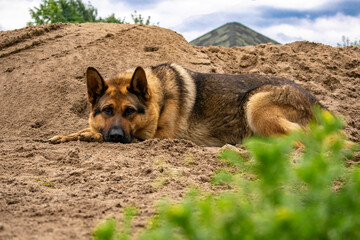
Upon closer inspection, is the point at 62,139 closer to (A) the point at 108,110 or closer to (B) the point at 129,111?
(A) the point at 108,110

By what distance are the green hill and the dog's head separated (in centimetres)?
1302

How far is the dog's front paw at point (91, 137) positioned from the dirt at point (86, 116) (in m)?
0.19

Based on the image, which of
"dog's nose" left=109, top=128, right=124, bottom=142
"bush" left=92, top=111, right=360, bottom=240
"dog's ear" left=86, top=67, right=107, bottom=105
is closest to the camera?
"bush" left=92, top=111, right=360, bottom=240

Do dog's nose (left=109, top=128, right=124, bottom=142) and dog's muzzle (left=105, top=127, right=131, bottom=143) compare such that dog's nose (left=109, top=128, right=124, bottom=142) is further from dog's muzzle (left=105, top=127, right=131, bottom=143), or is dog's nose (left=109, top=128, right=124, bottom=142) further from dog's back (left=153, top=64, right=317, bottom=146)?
dog's back (left=153, top=64, right=317, bottom=146)

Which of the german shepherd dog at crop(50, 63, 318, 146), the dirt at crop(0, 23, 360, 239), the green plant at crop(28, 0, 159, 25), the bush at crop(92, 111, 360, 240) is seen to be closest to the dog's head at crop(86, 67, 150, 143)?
the german shepherd dog at crop(50, 63, 318, 146)

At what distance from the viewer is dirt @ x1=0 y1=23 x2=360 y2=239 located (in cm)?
266

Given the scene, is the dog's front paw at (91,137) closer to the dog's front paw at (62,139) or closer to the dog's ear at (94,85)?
the dog's front paw at (62,139)

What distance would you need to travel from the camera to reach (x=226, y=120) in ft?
17.8

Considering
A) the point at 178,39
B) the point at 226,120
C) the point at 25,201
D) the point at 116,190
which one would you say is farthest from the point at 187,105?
the point at 178,39

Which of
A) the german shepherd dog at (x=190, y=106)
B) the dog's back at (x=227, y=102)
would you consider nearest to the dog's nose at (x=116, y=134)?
the german shepherd dog at (x=190, y=106)

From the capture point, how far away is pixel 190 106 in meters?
5.47

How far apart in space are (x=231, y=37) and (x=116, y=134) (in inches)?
575

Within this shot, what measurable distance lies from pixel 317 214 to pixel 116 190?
2096 millimetres

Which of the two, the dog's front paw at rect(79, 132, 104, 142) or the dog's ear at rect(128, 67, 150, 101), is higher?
the dog's ear at rect(128, 67, 150, 101)
